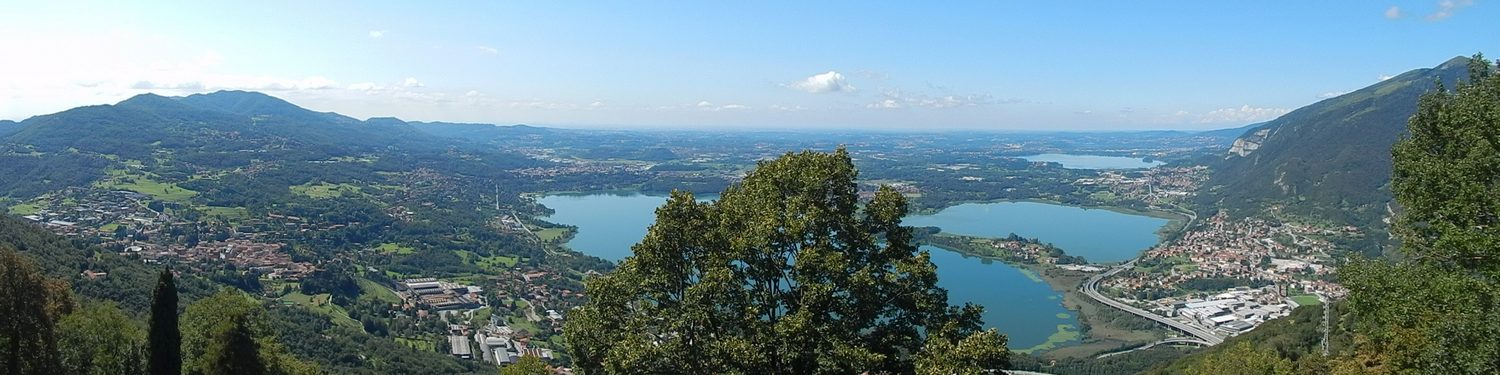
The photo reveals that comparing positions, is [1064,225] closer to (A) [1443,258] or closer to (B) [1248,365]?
(B) [1248,365]

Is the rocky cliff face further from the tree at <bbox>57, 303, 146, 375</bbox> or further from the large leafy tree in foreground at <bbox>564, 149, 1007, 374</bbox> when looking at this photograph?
the tree at <bbox>57, 303, 146, 375</bbox>

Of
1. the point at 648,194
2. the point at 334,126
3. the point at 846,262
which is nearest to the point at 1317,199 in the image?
the point at 648,194

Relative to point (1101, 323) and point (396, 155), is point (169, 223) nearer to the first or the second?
point (1101, 323)

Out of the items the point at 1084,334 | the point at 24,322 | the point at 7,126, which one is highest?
the point at 24,322

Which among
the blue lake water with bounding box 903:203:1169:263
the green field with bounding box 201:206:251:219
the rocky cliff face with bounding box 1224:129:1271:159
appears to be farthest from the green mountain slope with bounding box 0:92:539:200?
the rocky cliff face with bounding box 1224:129:1271:159

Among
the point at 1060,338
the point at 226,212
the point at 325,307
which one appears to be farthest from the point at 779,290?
the point at 226,212

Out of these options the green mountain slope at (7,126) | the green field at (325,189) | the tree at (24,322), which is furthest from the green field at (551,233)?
the green mountain slope at (7,126)

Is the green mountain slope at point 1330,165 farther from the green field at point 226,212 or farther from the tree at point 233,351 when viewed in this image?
the green field at point 226,212
